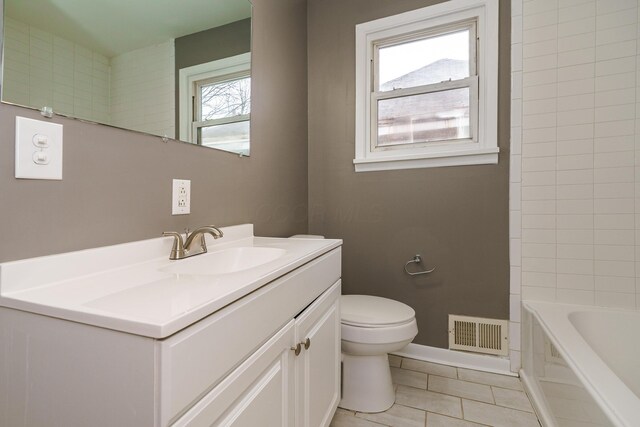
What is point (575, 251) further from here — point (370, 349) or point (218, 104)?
point (218, 104)

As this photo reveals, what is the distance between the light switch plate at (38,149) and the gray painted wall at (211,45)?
393mm

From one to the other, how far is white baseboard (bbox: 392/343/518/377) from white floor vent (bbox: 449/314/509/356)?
0.04 metres

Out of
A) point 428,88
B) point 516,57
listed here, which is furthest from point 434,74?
point 516,57

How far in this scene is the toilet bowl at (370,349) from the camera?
138 centimetres

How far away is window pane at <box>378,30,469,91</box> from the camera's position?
1.85 metres

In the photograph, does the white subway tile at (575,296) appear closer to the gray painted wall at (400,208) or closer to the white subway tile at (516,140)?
the gray painted wall at (400,208)

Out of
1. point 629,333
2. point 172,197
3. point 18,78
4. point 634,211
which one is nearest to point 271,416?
point 172,197

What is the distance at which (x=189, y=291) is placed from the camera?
60 centimetres

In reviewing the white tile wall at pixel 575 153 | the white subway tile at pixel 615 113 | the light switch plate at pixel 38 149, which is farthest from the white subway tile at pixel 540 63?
the light switch plate at pixel 38 149

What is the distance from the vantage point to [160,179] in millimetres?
995

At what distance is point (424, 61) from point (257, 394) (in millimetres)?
2007

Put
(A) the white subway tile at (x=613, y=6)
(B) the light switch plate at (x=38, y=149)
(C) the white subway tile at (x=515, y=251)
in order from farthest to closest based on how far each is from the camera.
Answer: (C) the white subway tile at (x=515, y=251) → (A) the white subway tile at (x=613, y=6) → (B) the light switch plate at (x=38, y=149)

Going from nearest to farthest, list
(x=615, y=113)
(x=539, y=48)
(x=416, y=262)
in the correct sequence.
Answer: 1. (x=615, y=113)
2. (x=539, y=48)
3. (x=416, y=262)

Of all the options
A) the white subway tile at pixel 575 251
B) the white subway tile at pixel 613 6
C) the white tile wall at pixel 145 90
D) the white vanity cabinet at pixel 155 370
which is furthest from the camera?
the white subway tile at pixel 575 251
